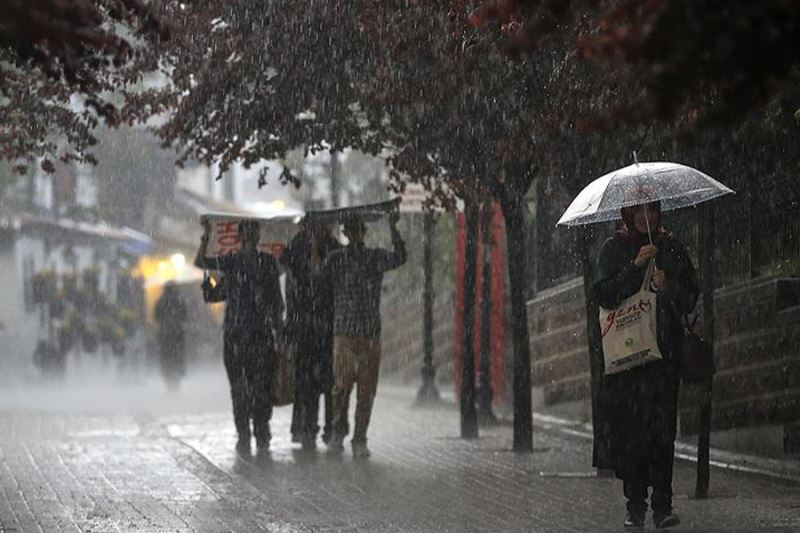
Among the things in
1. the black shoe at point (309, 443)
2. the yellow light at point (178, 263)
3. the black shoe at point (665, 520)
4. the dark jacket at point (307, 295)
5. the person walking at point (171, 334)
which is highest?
the yellow light at point (178, 263)

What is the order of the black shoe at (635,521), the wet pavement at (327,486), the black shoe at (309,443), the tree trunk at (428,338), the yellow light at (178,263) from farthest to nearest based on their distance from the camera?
the yellow light at (178,263), the tree trunk at (428,338), the black shoe at (309,443), the wet pavement at (327,486), the black shoe at (635,521)

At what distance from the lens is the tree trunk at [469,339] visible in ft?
54.5

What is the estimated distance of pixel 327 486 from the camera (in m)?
11.8

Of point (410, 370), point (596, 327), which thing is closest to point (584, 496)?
point (596, 327)

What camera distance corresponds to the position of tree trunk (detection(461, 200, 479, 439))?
1661 centimetres

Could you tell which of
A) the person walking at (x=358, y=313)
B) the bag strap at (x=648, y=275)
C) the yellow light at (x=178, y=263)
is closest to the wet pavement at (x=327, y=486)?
the person walking at (x=358, y=313)

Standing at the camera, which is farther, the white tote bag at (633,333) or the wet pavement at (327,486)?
the wet pavement at (327,486)

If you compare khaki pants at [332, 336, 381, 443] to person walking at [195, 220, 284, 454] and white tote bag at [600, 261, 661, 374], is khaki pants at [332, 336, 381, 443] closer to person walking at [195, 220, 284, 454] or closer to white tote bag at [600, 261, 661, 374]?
person walking at [195, 220, 284, 454]

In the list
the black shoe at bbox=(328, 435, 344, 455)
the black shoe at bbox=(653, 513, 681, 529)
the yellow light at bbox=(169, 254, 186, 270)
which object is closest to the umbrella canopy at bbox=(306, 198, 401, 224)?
the black shoe at bbox=(328, 435, 344, 455)

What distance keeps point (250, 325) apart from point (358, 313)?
34.0 inches

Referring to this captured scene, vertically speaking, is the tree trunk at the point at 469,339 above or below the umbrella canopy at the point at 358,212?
below

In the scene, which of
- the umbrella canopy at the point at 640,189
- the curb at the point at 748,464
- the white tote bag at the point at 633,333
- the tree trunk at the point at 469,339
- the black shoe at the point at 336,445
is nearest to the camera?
the white tote bag at the point at 633,333

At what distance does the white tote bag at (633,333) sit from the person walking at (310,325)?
554cm

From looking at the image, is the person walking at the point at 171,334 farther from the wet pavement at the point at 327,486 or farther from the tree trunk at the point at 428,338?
the wet pavement at the point at 327,486
